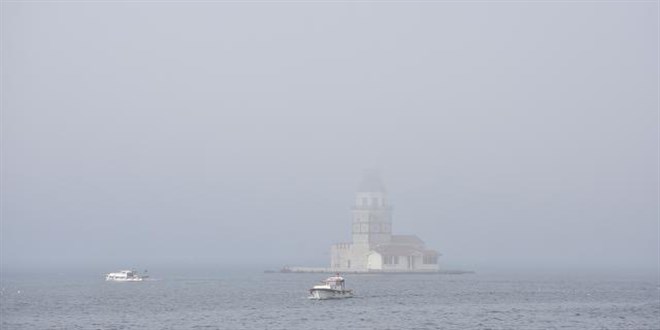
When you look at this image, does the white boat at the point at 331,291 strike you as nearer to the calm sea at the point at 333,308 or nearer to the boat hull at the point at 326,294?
the boat hull at the point at 326,294

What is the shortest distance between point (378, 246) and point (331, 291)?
69708mm

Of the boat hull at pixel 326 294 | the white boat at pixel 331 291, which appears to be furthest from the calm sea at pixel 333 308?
the white boat at pixel 331 291

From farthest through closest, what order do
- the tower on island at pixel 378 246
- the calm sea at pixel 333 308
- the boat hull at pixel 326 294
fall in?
the tower on island at pixel 378 246
the boat hull at pixel 326 294
the calm sea at pixel 333 308

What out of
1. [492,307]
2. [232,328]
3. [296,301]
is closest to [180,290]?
[296,301]

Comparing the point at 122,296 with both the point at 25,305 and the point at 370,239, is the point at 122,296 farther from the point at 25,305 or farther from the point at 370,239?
the point at 370,239

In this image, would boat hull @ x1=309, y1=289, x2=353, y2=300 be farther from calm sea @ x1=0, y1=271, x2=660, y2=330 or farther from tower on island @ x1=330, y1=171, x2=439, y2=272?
tower on island @ x1=330, y1=171, x2=439, y2=272

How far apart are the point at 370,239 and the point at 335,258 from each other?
9589 mm

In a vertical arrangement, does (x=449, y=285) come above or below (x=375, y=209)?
below

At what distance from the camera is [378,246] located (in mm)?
178750

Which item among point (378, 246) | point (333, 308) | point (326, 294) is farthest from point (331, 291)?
point (378, 246)

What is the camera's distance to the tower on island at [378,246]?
17712cm

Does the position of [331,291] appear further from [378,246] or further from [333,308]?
[378,246]

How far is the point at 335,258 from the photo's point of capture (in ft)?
616

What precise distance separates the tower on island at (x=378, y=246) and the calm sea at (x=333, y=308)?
3590cm
